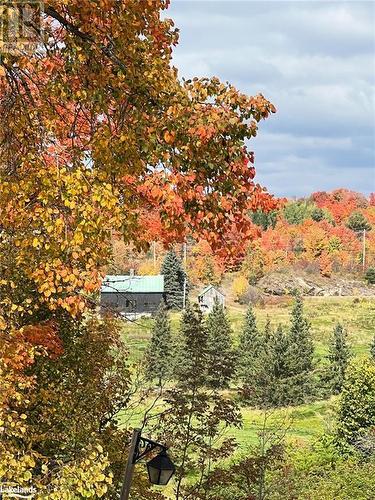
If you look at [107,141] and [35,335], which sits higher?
[107,141]

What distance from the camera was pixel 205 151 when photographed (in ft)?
16.9

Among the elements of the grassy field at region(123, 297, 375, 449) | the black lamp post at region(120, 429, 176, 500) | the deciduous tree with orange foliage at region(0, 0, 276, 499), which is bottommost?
the grassy field at region(123, 297, 375, 449)

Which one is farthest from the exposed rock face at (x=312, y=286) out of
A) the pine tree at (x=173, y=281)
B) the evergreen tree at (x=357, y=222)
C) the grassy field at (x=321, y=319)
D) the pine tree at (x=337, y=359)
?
the pine tree at (x=337, y=359)

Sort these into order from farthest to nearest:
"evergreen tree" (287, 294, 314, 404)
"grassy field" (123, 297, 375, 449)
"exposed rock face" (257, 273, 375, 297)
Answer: "exposed rock face" (257, 273, 375, 297) < "evergreen tree" (287, 294, 314, 404) < "grassy field" (123, 297, 375, 449)

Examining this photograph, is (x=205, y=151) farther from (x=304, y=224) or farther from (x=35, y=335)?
(x=304, y=224)

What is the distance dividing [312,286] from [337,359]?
158 feet

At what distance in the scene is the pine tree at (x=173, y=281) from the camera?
227 ft

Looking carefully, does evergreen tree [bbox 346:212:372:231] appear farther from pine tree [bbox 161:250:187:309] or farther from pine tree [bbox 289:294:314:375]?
pine tree [bbox 289:294:314:375]

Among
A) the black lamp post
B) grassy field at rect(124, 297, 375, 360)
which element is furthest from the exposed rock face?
the black lamp post

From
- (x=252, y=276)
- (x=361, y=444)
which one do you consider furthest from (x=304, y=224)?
(x=361, y=444)

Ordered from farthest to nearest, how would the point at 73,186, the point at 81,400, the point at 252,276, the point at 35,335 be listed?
the point at 252,276
the point at 81,400
the point at 35,335
the point at 73,186

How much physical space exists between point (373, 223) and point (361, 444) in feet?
331

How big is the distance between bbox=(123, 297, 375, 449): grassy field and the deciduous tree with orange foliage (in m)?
28.2

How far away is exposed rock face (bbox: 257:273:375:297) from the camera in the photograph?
85.8 metres
